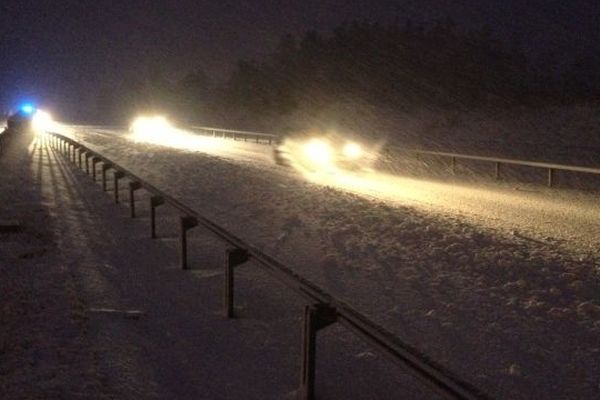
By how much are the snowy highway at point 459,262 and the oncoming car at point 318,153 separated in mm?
7885

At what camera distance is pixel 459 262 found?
927cm

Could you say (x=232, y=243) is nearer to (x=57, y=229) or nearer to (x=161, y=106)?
(x=57, y=229)

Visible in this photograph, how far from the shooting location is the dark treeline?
53125mm

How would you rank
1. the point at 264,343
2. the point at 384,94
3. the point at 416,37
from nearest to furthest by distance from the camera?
the point at 264,343 < the point at 384,94 < the point at 416,37

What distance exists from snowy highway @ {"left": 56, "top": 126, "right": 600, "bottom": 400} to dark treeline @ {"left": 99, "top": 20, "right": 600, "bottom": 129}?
28.7 meters

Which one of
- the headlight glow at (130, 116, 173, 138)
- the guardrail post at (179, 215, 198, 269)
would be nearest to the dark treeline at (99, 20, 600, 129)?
the headlight glow at (130, 116, 173, 138)

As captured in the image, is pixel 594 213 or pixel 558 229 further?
pixel 594 213

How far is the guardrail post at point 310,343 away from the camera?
189 inches

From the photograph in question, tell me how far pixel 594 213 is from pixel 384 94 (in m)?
48.3

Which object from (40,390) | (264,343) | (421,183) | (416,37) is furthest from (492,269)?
(416,37)

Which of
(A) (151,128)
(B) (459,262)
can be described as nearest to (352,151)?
(B) (459,262)

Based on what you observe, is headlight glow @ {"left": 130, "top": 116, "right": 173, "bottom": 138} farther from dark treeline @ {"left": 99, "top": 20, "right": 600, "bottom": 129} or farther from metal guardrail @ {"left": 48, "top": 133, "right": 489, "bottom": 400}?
metal guardrail @ {"left": 48, "top": 133, "right": 489, "bottom": 400}

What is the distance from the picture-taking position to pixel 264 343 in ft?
19.9

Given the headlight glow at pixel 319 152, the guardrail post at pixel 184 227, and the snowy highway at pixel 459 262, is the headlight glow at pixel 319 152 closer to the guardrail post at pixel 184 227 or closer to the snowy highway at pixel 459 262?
the snowy highway at pixel 459 262
